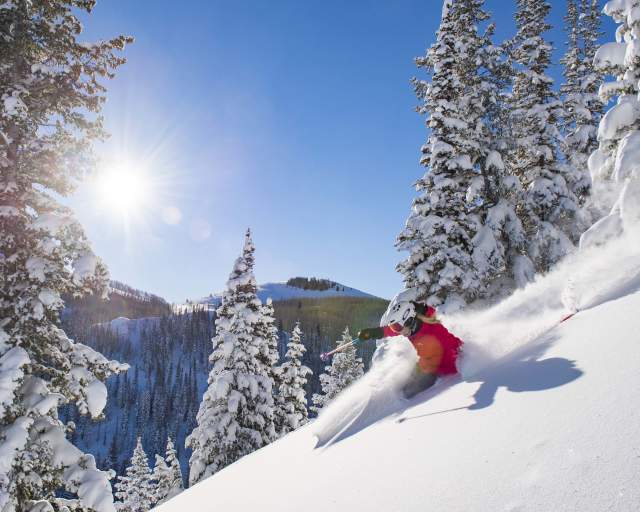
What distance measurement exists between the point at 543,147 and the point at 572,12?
611 inches

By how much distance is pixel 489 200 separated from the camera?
17.9 metres

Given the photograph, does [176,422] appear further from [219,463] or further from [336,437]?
[336,437]

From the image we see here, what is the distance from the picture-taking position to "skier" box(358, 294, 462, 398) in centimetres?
609

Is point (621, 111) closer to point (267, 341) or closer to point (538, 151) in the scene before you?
point (538, 151)

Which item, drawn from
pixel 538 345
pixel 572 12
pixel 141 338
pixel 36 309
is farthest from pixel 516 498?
pixel 141 338

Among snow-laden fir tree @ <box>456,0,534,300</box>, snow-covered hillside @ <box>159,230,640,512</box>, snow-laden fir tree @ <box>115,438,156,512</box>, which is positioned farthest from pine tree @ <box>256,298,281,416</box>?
snow-laden fir tree @ <box>115,438,156,512</box>

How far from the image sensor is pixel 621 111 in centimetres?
910

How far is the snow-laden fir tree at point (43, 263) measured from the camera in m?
7.81

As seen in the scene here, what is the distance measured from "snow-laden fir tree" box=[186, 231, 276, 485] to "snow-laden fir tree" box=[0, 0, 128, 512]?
1098 cm

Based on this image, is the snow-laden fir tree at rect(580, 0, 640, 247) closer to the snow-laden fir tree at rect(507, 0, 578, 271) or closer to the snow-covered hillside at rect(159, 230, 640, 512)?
the snow-covered hillside at rect(159, 230, 640, 512)

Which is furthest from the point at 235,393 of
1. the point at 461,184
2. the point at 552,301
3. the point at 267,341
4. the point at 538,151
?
the point at 538,151

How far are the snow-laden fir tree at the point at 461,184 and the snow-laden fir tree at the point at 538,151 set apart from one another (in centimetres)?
94

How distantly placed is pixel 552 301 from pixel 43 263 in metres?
9.32

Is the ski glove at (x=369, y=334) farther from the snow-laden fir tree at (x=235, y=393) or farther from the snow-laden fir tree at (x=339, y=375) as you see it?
the snow-laden fir tree at (x=339, y=375)
